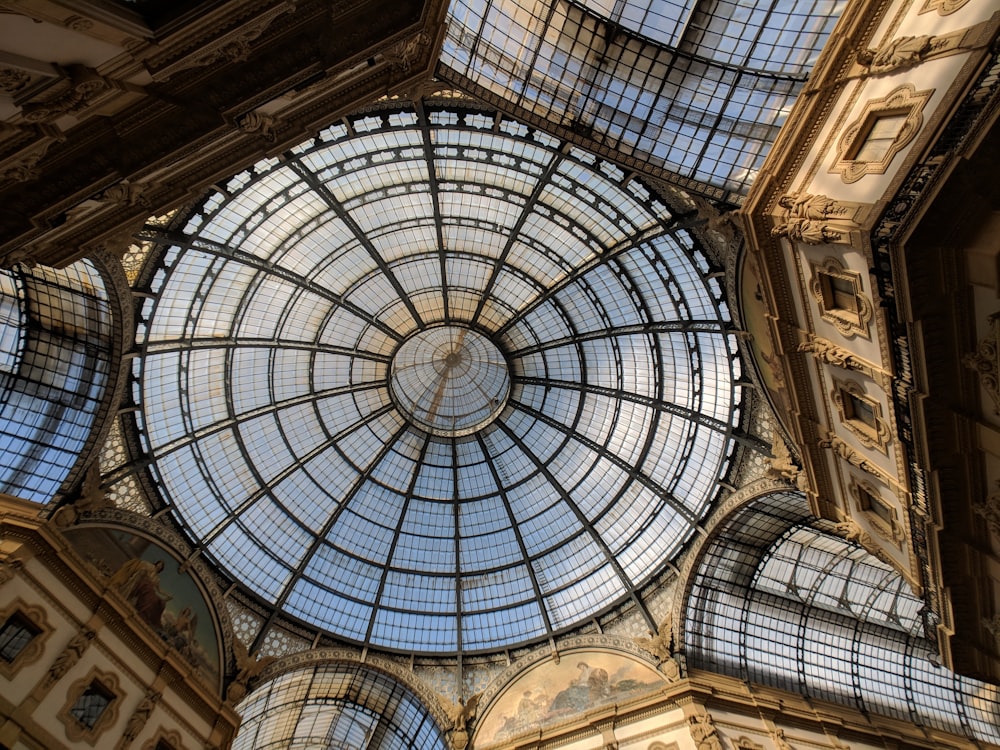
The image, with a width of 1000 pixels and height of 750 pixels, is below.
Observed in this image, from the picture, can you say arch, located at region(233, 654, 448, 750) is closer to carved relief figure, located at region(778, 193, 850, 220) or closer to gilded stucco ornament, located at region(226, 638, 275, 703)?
gilded stucco ornament, located at region(226, 638, 275, 703)

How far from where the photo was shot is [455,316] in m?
34.2

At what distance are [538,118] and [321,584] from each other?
26148 millimetres

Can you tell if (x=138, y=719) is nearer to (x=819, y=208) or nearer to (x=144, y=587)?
(x=144, y=587)

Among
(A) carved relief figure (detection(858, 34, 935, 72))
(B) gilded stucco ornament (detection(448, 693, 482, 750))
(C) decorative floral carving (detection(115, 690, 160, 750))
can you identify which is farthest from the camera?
(B) gilded stucco ornament (detection(448, 693, 482, 750))

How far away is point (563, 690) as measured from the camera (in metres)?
29.7

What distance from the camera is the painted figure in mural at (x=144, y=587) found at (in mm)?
23656

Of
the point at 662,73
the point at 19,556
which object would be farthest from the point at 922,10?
the point at 19,556

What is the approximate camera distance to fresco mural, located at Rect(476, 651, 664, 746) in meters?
28.6

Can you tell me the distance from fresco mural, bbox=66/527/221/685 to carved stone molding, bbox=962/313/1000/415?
1075 inches

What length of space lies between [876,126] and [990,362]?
5795mm

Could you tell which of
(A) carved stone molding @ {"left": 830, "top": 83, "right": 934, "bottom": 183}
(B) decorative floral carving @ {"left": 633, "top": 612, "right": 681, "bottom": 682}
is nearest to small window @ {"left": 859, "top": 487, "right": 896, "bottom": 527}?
(A) carved stone molding @ {"left": 830, "top": 83, "right": 934, "bottom": 183}

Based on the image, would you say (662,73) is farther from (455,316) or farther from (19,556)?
(19,556)

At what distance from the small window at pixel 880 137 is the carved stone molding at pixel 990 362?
4.26m

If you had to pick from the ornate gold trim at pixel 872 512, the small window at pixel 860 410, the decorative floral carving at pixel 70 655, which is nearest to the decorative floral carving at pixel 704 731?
the ornate gold trim at pixel 872 512
